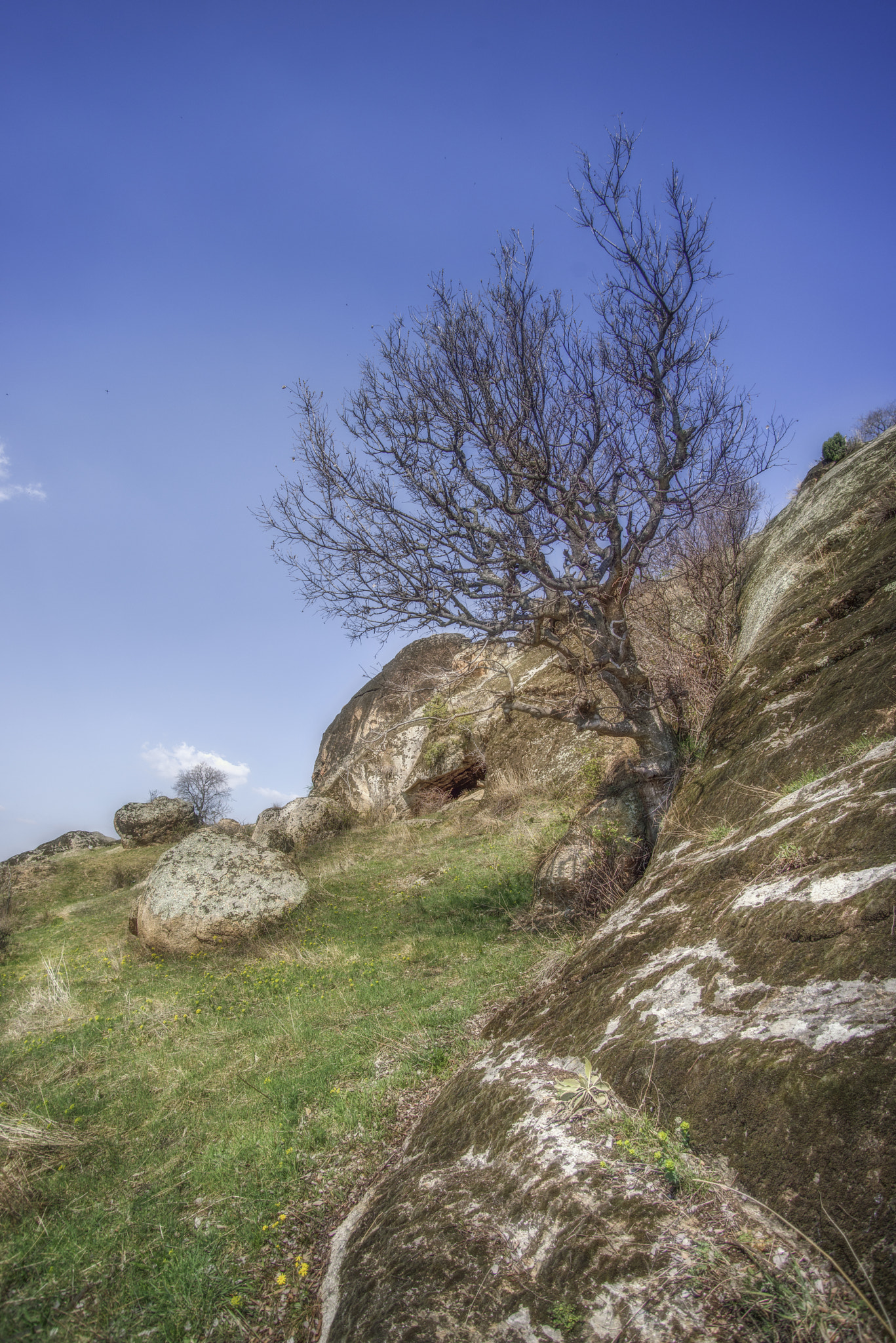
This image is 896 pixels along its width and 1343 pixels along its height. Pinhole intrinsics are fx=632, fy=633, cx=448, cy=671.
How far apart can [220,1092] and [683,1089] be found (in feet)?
14.8

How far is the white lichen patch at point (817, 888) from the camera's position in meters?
2.69

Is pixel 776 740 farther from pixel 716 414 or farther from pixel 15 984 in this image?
pixel 15 984

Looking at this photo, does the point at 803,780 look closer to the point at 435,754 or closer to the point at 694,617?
the point at 694,617

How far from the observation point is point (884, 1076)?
1.93 meters

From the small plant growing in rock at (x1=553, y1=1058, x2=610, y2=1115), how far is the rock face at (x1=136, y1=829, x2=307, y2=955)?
28.7ft

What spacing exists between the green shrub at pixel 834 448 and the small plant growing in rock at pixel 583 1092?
17.2 meters

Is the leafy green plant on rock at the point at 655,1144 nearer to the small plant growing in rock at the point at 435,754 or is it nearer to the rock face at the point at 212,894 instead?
the rock face at the point at 212,894

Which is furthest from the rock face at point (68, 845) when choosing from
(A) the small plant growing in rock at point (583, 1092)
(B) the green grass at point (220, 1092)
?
(A) the small plant growing in rock at point (583, 1092)

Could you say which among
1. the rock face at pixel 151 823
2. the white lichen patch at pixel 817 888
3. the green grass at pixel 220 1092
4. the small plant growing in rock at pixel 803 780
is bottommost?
the green grass at pixel 220 1092

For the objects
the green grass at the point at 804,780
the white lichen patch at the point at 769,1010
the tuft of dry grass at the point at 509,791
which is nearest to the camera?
the white lichen patch at the point at 769,1010

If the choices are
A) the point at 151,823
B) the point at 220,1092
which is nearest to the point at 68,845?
the point at 151,823

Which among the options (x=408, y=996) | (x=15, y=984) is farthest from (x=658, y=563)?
(x=15, y=984)

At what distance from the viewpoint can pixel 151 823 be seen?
23.9 meters

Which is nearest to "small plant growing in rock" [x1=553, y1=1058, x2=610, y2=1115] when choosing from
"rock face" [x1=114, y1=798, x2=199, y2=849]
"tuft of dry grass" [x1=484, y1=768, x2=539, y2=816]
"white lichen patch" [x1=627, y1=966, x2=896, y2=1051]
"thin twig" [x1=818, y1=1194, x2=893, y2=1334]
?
"white lichen patch" [x1=627, y1=966, x2=896, y2=1051]
